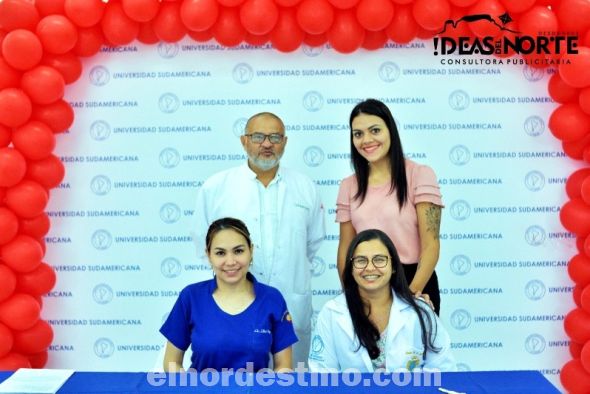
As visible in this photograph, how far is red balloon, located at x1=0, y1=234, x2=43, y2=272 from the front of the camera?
3.57 meters

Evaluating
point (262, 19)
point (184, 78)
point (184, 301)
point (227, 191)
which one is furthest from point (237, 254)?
point (184, 78)

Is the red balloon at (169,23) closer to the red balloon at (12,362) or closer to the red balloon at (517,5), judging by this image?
the red balloon at (517,5)

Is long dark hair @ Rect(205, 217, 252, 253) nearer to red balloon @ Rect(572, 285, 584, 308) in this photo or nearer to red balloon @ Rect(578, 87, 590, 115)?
red balloon @ Rect(578, 87, 590, 115)

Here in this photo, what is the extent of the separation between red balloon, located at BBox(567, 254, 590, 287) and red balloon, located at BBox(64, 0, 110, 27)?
272cm

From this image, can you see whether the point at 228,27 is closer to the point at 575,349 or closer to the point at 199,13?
the point at 199,13

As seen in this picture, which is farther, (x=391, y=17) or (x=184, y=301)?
(x=391, y=17)

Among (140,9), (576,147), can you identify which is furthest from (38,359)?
(576,147)

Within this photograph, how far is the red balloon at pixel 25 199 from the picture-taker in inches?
140

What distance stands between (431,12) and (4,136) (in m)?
2.17

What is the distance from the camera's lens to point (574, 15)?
3527 millimetres

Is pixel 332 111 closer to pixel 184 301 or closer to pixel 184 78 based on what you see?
pixel 184 78

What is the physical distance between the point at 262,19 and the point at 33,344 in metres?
2.01

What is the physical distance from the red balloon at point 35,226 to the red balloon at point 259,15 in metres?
1.44

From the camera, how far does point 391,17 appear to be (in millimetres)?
3531
